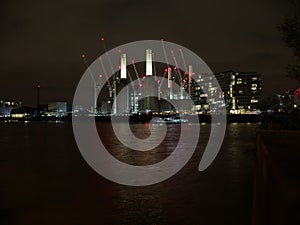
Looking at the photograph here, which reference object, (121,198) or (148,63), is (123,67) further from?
(121,198)

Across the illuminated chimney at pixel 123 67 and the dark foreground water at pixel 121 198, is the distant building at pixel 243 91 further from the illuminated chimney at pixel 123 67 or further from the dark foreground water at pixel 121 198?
the dark foreground water at pixel 121 198

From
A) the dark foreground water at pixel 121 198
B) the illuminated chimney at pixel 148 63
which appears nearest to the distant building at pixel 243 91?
the illuminated chimney at pixel 148 63

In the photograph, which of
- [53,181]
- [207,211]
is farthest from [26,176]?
[207,211]

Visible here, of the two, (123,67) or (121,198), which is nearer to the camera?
(121,198)

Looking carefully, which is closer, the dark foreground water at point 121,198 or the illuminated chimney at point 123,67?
the dark foreground water at point 121,198

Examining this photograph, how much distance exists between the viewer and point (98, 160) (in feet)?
57.1

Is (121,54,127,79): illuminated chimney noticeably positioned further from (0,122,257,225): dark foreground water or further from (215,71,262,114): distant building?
(0,122,257,225): dark foreground water

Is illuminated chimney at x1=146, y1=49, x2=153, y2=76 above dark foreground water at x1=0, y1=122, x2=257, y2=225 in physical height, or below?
above

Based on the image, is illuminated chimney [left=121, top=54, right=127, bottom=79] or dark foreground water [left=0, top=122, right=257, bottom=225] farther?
illuminated chimney [left=121, top=54, right=127, bottom=79]

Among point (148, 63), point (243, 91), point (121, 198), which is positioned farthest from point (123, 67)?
point (121, 198)

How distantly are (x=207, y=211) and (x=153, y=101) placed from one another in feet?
505

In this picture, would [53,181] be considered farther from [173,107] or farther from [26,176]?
[173,107]

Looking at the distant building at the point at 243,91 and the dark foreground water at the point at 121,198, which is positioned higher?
the distant building at the point at 243,91

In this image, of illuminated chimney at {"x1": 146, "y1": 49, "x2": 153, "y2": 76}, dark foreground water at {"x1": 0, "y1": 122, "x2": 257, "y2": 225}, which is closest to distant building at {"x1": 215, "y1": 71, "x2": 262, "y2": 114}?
illuminated chimney at {"x1": 146, "y1": 49, "x2": 153, "y2": 76}
